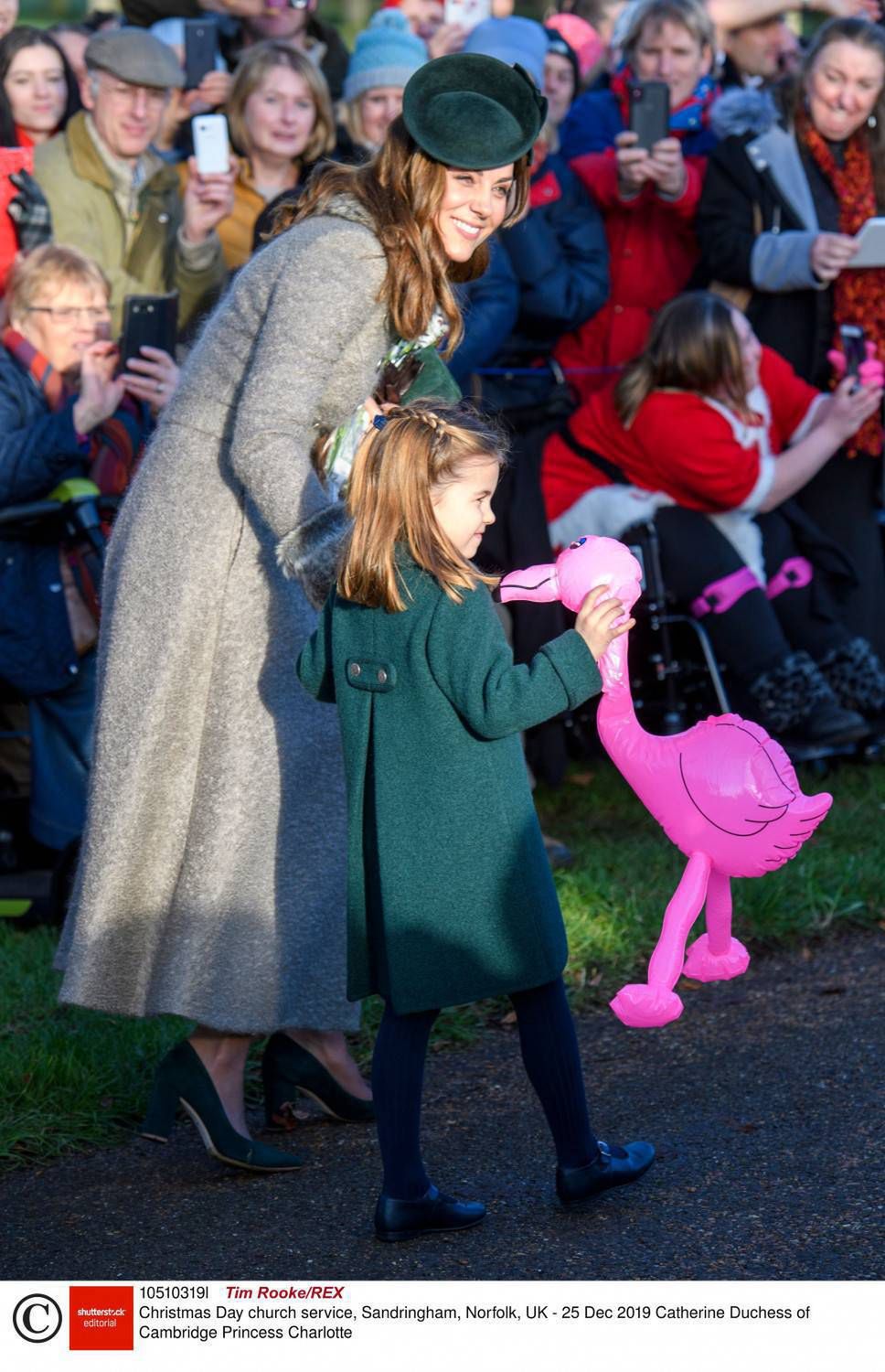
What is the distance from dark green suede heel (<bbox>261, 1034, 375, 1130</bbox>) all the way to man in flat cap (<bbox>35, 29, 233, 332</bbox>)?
9.36 feet

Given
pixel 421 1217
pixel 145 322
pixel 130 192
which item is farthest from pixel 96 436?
pixel 421 1217

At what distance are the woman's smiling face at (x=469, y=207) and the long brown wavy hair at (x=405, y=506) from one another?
442 mm

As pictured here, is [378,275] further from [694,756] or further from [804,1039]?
[804,1039]

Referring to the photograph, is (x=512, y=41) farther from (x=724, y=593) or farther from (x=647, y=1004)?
(x=647, y=1004)

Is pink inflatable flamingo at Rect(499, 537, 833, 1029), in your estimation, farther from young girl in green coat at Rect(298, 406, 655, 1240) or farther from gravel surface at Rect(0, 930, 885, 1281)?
gravel surface at Rect(0, 930, 885, 1281)

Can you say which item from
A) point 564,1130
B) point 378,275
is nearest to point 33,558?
point 378,275

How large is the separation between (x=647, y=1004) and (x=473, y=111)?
1487mm

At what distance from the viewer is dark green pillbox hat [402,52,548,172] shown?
3.21 meters

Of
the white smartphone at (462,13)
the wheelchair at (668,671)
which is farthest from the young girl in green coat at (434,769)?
the white smartphone at (462,13)

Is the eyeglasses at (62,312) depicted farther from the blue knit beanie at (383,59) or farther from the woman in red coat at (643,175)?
the woman in red coat at (643,175)

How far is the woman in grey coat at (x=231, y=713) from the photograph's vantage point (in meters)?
3.30

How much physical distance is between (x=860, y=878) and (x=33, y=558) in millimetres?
2337
